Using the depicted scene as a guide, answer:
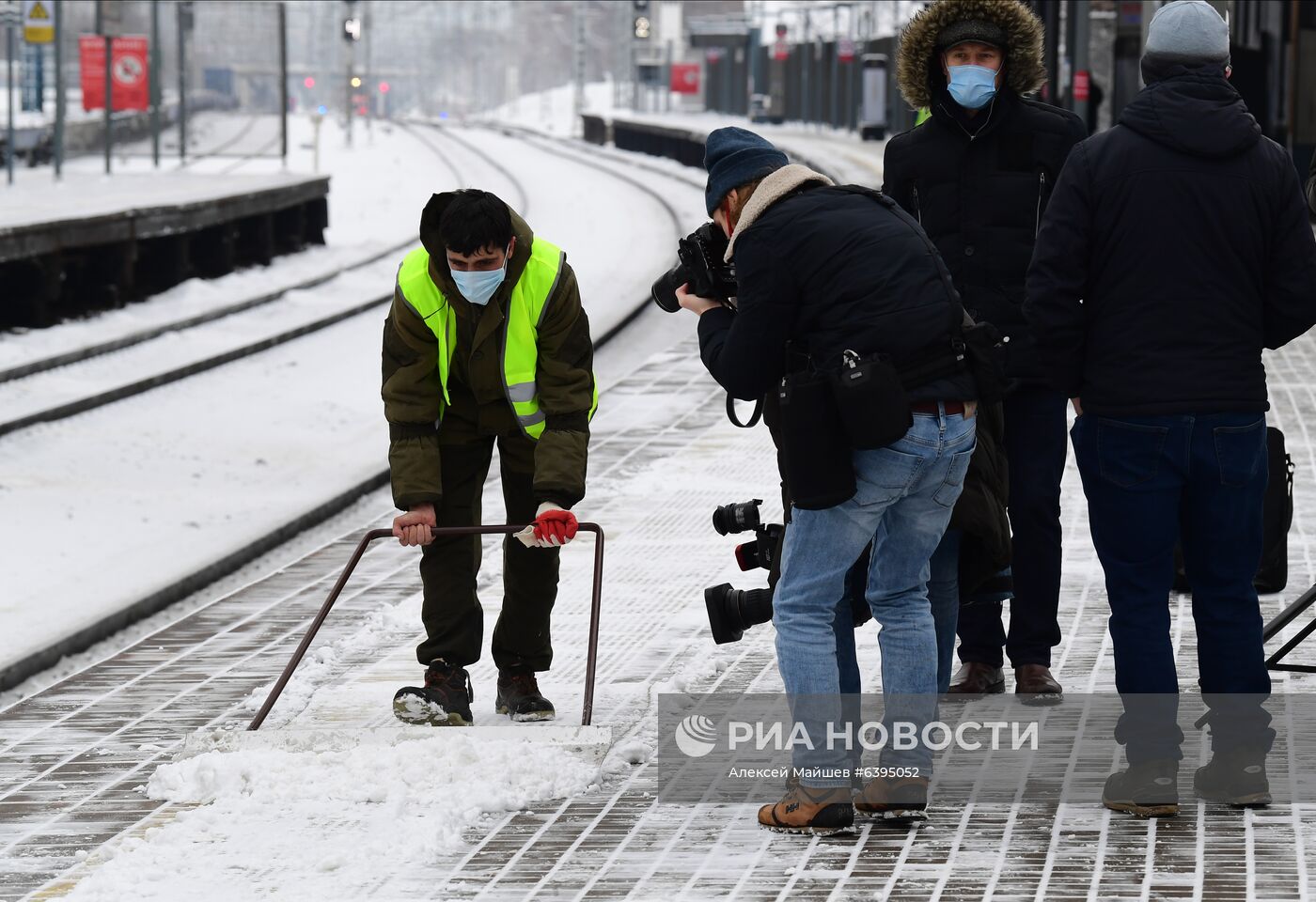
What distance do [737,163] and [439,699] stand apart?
182cm

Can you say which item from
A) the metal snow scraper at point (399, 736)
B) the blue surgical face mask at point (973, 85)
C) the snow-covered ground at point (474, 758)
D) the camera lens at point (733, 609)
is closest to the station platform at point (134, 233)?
the snow-covered ground at point (474, 758)

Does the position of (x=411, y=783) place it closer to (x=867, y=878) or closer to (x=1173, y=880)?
(x=867, y=878)

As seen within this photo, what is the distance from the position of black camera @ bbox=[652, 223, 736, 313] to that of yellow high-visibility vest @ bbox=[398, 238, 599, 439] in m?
0.75

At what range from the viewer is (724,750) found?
5445 millimetres

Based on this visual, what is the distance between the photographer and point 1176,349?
186 inches

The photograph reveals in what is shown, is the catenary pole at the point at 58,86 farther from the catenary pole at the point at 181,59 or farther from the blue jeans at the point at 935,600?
the blue jeans at the point at 935,600

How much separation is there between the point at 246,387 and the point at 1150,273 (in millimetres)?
11160

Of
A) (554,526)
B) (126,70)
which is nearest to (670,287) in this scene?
(554,526)

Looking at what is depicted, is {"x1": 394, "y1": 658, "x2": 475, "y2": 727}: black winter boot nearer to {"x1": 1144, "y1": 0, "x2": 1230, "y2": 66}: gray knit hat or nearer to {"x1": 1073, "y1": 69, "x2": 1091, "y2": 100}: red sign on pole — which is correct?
{"x1": 1144, "y1": 0, "x2": 1230, "y2": 66}: gray knit hat

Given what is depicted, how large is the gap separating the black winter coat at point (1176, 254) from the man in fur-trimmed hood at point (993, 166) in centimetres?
71

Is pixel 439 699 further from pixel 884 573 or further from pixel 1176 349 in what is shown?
pixel 1176 349

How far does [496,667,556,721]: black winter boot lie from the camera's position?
582cm

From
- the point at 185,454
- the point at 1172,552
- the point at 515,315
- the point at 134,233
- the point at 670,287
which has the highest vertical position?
the point at 670,287

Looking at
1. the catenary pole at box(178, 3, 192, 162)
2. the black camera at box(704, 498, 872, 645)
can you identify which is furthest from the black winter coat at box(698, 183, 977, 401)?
the catenary pole at box(178, 3, 192, 162)
